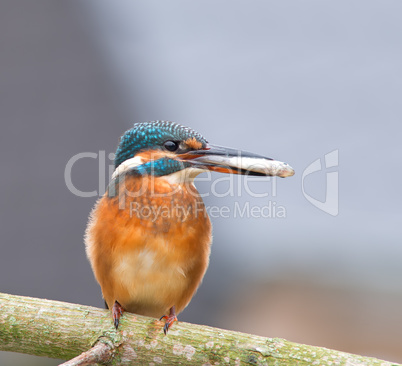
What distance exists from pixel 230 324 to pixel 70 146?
1.78 m

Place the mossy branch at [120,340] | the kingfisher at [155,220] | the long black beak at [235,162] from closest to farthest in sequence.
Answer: the mossy branch at [120,340] < the long black beak at [235,162] < the kingfisher at [155,220]

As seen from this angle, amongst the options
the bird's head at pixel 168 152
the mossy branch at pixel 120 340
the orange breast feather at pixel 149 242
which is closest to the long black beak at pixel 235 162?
the bird's head at pixel 168 152

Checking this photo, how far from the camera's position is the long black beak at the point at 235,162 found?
2182 millimetres

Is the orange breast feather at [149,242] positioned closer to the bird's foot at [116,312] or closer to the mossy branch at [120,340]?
the bird's foot at [116,312]

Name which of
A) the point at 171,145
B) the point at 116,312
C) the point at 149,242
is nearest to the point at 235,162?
the point at 171,145

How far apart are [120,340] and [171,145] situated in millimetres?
741

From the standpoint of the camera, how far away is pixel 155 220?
2354 millimetres

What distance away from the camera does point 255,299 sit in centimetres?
481

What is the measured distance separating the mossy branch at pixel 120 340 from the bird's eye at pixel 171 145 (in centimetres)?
64

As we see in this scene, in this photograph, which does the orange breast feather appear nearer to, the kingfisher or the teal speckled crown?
the kingfisher

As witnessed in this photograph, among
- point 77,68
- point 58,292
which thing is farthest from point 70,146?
point 58,292

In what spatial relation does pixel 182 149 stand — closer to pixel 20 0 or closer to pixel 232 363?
pixel 232 363

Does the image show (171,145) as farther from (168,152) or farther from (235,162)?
(235,162)

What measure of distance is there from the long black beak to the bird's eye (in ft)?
0.16
